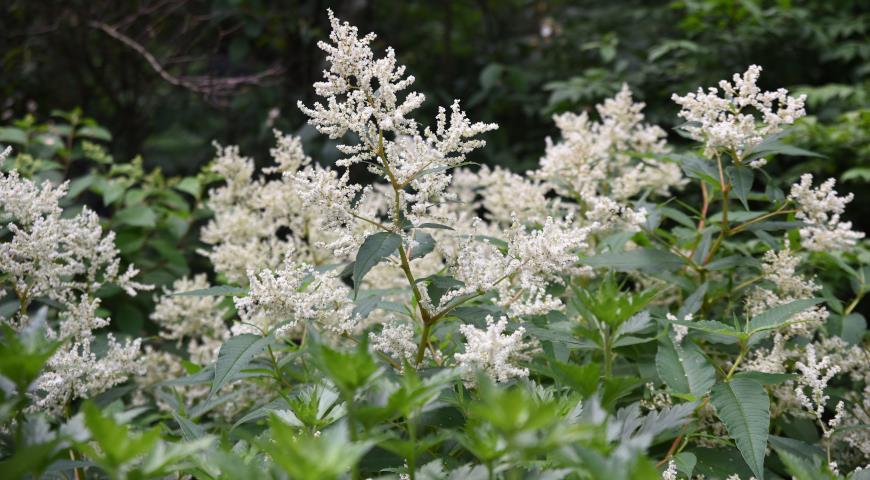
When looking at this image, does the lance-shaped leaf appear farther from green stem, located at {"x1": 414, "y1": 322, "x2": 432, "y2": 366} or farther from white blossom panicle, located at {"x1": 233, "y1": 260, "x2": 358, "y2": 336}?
white blossom panicle, located at {"x1": 233, "y1": 260, "x2": 358, "y2": 336}

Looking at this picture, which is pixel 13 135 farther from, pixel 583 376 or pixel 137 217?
pixel 583 376

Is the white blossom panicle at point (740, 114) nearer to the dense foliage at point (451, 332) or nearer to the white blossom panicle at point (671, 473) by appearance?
the dense foliage at point (451, 332)

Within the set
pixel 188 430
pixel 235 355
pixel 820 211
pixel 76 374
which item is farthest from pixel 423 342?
pixel 820 211

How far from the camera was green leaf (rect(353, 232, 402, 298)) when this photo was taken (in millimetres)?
1430

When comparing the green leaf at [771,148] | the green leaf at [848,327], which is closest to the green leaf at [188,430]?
the green leaf at [771,148]

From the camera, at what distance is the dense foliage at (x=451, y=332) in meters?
1.06

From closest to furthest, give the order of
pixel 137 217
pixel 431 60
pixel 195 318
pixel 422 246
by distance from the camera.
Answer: pixel 422 246 < pixel 195 318 < pixel 137 217 < pixel 431 60

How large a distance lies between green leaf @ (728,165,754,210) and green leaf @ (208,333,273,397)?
3.99 feet

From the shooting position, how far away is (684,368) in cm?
169

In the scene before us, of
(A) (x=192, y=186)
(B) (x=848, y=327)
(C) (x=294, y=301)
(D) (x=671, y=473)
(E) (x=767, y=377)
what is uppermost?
(A) (x=192, y=186)

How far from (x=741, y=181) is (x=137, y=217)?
244cm

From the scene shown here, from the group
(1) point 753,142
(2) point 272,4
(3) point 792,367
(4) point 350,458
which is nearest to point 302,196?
(4) point 350,458

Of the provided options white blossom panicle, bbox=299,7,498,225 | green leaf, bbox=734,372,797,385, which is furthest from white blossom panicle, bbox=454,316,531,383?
green leaf, bbox=734,372,797,385

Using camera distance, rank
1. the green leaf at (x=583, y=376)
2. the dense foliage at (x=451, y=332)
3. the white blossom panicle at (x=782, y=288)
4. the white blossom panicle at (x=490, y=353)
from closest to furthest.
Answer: the dense foliage at (x=451, y=332)
the green leaf at (x=583, y=376)
the white blossom panicle at (x=490, y=353)
the white blossom panicle at (x=782, y=288)
